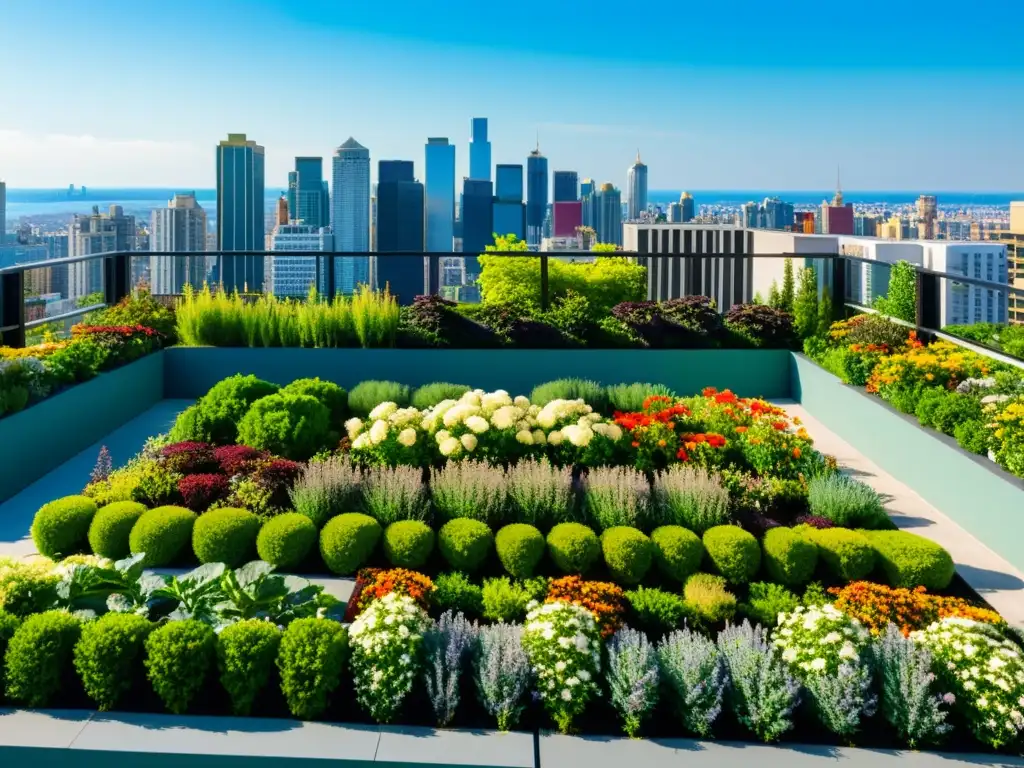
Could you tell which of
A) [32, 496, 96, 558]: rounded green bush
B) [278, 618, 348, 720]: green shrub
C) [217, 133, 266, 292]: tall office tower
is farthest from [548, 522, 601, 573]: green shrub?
[217, 133, 266, 292]: tall office tower

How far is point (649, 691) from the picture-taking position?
150 inches

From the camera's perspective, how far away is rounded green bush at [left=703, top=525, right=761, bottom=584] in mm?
5066

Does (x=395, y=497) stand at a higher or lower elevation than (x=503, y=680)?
higher

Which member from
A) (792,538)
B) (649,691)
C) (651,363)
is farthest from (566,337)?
(649,691)

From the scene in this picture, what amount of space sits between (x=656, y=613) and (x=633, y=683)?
2.63ft

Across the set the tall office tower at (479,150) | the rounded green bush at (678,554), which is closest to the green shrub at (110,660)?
the rounded green bush at (678,554)

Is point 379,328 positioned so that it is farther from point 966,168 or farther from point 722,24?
point 966,168

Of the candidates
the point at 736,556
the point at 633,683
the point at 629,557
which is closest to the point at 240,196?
the point at 629,557

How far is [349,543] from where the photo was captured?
5.23 metres

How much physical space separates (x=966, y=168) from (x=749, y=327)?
51.7 m

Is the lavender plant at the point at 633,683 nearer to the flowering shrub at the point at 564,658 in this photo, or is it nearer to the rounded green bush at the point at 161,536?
the flowering shrub at the point at 564,658

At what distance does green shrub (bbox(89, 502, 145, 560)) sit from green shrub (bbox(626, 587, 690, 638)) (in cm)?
245

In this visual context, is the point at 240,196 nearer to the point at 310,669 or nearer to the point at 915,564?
the point at 915,564

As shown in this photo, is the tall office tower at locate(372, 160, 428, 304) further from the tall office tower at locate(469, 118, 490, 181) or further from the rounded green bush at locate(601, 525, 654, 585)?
the tall office tower at locate(469, 118, 490, 181)
